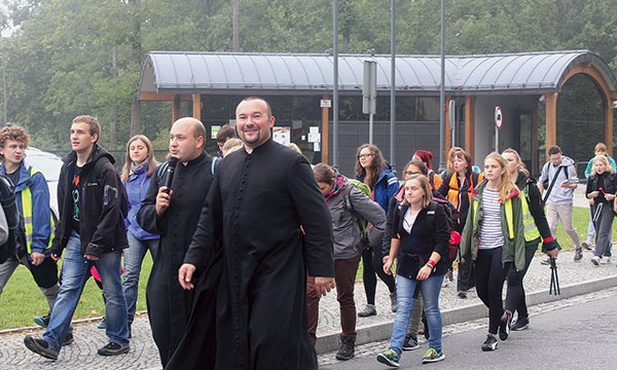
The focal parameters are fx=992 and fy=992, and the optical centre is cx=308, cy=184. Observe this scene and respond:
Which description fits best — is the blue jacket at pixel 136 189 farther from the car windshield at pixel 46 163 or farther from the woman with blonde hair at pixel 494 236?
the car windshield at pixel 46 163

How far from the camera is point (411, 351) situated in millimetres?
8711

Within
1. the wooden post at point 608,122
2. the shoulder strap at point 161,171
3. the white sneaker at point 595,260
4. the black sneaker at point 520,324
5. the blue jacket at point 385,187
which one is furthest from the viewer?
the wooden post at point 608,122

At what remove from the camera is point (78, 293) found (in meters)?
7.84

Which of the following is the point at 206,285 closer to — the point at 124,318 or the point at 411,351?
the point at 124,318

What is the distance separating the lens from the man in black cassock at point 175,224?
6.18 meters

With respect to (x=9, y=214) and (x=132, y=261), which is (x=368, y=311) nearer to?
(x=132, y=261)

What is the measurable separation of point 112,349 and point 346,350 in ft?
6.35

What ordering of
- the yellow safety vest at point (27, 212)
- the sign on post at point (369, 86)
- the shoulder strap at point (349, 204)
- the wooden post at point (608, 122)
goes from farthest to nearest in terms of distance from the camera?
the wooden post at point (608, 122) → the sign on post at point (369, 86) → the shoulder strap at point (349, 204) → the yellow safety vest at point (27, 212)

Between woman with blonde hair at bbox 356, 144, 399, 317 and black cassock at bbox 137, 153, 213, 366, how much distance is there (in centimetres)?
353

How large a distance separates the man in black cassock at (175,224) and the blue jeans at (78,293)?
143cm

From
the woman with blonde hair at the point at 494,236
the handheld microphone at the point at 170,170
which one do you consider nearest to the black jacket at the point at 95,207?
the handheld microphone at the point at 170,170

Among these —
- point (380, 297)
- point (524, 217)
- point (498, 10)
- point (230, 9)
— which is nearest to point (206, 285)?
point (524, 217)

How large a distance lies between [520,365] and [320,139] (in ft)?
86.3

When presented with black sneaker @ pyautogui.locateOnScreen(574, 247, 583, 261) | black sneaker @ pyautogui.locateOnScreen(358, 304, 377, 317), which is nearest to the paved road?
black sneaker @ pyautogui.locateOnScreen(358, 304, 377, 317)
